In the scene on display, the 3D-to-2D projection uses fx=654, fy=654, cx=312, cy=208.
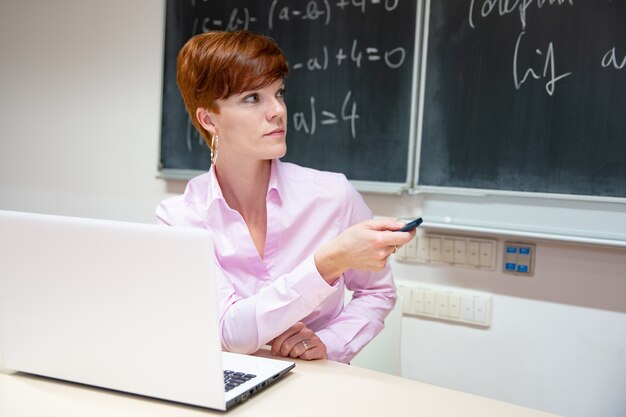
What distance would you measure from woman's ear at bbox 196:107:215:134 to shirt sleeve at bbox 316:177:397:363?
39cm

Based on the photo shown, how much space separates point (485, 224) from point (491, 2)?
2.33ft

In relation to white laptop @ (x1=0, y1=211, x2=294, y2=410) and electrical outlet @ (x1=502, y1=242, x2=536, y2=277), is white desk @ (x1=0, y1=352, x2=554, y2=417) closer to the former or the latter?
white laptop @ (x1=0, y1=211, x2=294, y2=410)

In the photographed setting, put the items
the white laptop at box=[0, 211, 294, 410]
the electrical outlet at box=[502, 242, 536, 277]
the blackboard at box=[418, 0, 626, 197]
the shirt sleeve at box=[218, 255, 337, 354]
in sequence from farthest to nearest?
the electrical outlet at box=[502, 242, 536, 277]
the blackboard at box=[418, 0, 626, 197]
the shirt sleeve at box=[218, 255, 337, 354]
the white laptop at box=[0, 211, 294, 410]

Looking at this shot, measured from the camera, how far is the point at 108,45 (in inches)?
118

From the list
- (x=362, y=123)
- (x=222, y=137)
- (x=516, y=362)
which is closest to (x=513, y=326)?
(x=516, y=362)

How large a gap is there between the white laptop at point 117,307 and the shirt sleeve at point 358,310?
35cm

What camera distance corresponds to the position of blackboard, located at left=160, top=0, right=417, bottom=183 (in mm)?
2262

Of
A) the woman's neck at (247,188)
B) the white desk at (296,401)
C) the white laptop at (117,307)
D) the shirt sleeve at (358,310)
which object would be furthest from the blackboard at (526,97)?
the white laptop at (117,307)

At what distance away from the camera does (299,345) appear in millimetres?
1339

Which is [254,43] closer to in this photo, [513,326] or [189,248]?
[189,248]

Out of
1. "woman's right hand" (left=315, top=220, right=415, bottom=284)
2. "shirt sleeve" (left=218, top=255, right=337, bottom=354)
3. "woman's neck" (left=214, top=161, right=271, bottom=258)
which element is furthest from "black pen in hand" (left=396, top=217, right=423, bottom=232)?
"woman's neck" (left=214, top=161, right=271, bottom=258)

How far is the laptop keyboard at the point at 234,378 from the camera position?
43.4 inches

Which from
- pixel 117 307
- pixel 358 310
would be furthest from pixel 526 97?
pixel 117 307

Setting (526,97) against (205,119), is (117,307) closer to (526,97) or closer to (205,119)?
(205,119)
